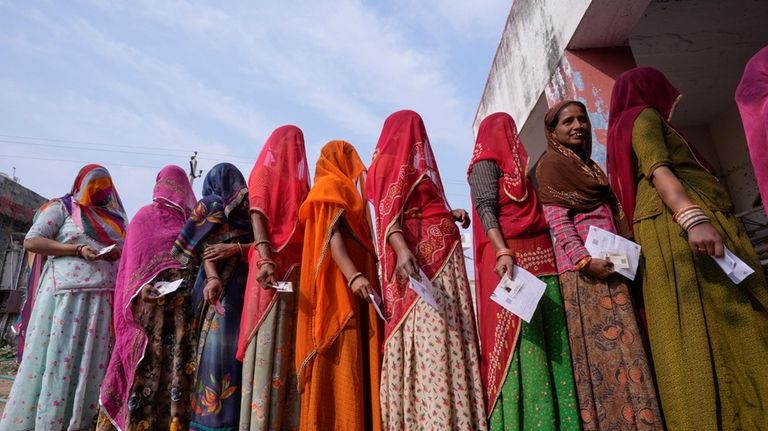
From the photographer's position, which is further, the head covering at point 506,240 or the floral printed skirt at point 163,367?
the floral printed skirt at point 163,367

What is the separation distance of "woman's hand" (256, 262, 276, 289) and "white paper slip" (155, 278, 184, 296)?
752 mm

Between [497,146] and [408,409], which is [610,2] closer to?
[497,146]

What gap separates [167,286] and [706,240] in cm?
288

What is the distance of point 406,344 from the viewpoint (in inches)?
88.3

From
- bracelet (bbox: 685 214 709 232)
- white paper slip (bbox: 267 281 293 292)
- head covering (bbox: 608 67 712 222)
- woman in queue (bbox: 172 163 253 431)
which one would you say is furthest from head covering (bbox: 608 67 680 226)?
woman in queue (bbox: 172 163 253 431)

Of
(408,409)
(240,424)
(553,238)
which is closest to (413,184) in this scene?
(553,238)

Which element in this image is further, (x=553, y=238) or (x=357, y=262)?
(x=357, y=262)

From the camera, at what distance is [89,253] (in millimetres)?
3340

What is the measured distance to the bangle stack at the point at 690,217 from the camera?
1906 mm

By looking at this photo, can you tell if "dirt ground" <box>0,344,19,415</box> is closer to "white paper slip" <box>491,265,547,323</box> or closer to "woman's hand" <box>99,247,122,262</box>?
"woman's hand" <box>99,247,122,262</box>

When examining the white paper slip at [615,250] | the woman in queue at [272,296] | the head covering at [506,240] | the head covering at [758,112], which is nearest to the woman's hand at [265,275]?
the woman in queue at [272,296]

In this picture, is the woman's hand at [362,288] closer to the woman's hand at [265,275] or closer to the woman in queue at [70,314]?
the woman's hand at [265,275]

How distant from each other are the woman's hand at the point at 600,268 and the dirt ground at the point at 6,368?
662cm

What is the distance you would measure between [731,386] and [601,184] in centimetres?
101
